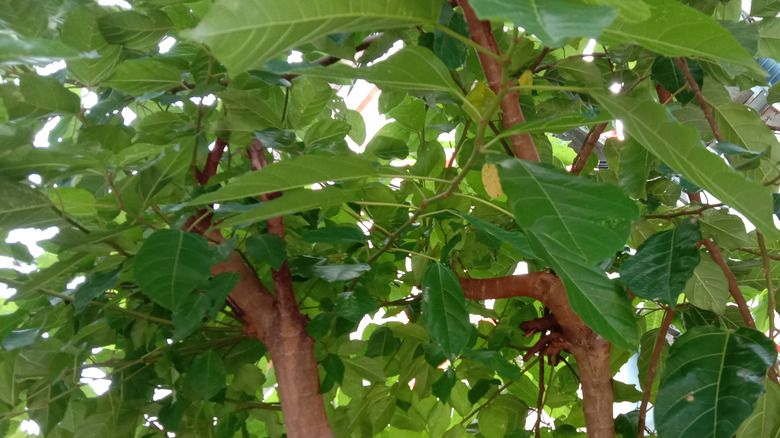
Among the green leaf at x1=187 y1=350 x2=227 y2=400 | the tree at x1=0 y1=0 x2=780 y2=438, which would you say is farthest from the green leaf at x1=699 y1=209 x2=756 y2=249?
the green leaf at x1=187 y1=350 x2=227 y2=400

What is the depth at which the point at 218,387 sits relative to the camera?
0.54 m

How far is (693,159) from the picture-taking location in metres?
0.27

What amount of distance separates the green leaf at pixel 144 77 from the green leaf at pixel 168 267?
175mm

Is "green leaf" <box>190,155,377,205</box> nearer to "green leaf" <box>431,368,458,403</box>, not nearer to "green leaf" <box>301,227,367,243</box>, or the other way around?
"green leaf" <box>301,227,367,243</box>

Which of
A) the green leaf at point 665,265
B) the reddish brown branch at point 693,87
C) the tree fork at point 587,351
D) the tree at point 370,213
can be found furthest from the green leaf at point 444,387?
the reddish brown branch at point 693,87

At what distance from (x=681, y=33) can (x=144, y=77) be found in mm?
430

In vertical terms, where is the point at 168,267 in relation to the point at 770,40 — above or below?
below

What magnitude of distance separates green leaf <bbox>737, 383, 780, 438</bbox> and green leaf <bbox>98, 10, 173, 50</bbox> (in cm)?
55

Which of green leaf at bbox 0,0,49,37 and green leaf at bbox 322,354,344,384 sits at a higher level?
green leaf at bbox 0,0,49,37

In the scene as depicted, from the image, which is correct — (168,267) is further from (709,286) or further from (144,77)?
(709,286)

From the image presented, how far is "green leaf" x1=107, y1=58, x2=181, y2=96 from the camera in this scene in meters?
0.52

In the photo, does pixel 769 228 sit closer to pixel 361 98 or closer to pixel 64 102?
pixel 64 102

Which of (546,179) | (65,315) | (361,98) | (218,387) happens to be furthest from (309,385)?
(361,98)

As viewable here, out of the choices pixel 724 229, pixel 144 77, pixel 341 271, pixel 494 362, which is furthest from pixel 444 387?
pixel 144 77
